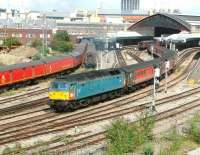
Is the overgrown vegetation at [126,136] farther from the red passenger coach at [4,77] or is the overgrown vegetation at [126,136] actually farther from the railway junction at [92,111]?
the red passenger coach at [4,77]

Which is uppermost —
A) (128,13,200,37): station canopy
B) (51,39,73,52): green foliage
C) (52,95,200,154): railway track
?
(128,13,200,37): station canopy

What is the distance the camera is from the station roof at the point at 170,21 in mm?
124625

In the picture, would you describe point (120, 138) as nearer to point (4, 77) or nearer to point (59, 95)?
point (59, 95)

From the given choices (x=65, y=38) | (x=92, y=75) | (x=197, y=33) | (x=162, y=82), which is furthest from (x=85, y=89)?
(x=197, y=33)

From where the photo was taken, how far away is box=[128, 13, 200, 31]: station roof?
409 ft

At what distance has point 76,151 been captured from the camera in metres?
23.9

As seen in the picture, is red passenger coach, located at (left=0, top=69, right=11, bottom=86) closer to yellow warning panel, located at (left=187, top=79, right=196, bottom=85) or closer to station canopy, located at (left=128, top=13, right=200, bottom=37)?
→ yellow warning panel, located at (left=187, top=79, right=196, bottom=85)

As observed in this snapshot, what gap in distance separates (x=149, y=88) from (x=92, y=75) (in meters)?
11.7

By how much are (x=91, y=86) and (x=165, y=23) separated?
95.9 m

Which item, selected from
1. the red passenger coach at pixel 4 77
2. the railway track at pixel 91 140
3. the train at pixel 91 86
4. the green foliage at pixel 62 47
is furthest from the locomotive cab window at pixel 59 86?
the green foliage at pixel 62 47

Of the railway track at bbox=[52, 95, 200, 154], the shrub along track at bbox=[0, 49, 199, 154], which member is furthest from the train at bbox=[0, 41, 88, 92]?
the railway track at bbox=[52, 95, 200, 154]

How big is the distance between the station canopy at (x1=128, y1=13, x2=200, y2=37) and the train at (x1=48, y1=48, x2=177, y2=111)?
265ft

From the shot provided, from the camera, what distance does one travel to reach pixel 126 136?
69.9 feet

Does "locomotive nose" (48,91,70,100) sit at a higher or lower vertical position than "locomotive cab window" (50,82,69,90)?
lower
